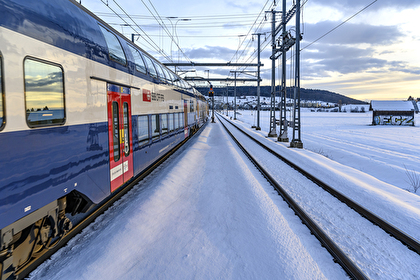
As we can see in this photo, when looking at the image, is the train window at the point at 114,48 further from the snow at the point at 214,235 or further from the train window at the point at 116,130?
the snow at the point at 214,235

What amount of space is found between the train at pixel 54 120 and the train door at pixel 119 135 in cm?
2

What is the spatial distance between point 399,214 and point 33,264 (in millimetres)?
6932

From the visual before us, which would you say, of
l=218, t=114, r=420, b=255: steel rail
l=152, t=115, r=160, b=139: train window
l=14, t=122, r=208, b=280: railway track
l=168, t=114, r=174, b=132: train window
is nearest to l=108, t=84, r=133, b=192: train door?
l=14, t=122, r=208, b=280: railway track

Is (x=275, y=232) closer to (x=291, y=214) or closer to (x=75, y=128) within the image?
(x=291, y=214)

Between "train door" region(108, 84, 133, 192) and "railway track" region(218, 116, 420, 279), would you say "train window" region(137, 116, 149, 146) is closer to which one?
"train door" region(108, 84, 133, 192)

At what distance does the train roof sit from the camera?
2854 millimetres

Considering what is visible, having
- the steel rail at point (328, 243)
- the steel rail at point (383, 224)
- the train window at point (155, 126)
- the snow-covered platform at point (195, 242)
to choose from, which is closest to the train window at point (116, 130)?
the snow-covered platform at point (195, 242)

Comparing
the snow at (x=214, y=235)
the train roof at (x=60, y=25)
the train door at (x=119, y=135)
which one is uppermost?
the train roof at (x=60, y=25)

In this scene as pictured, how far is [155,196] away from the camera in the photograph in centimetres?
617

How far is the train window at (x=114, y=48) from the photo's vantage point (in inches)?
212

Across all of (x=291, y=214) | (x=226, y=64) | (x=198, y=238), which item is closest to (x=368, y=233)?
(x=291, y=214)

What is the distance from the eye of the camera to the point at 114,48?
5641 mm

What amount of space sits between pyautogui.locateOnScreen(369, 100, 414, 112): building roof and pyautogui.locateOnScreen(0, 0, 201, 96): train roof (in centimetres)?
4102

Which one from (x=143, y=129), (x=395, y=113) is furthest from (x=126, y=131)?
(x=395, y=113)
